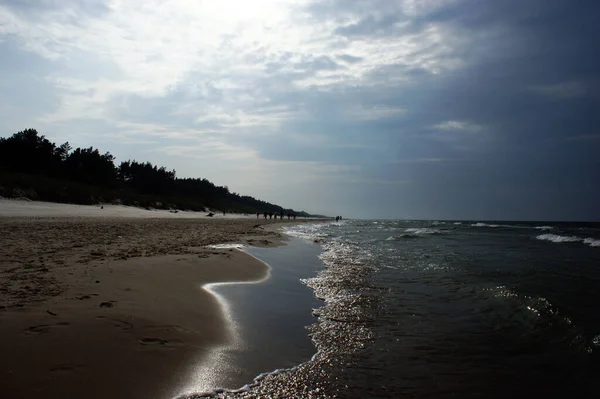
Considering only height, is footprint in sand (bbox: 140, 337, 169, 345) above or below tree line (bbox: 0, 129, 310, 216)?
below

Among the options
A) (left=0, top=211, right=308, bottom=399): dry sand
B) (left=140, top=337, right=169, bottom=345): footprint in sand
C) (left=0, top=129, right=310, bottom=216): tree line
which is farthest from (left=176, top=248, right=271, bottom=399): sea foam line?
(left=0, top=129, right=310, bottom=216): tree line

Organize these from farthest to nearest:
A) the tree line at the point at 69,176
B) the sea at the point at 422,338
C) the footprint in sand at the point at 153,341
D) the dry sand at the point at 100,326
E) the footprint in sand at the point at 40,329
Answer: the tree line at the point at 69,176
the footprint in sand at the point at 153,341
the footprint in sand at the point at 40,329
the sea at the point at 422,338
the dry sand at the point at 100,326

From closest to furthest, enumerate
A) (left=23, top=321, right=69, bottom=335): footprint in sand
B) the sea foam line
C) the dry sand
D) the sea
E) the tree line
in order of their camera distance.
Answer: the dry sand, the sea foam line, the sea, (left=23, top=321, right=69, bottom=335): footprint in sand, the tree line

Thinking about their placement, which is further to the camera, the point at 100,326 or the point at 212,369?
the point at 100,326

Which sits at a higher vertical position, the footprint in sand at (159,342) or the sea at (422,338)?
the footprint in sand at (159,342)

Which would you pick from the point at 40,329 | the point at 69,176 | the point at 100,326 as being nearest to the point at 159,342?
the point at 100,326

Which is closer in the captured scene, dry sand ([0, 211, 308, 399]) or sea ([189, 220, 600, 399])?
dry sand ([0, 211, 308, 399])

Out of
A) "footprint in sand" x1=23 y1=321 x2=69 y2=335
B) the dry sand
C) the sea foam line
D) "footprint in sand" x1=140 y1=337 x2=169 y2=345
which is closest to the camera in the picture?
the dry sand

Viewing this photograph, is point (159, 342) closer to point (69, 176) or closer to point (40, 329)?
point (40, 329)

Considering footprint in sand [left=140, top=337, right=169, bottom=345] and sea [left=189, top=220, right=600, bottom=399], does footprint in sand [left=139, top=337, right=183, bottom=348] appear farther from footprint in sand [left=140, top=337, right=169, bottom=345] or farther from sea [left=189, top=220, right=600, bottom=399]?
sea [left=189, top=220, right=600, bottom=399]

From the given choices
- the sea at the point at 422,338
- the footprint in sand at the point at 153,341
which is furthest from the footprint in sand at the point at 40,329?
the sea at the point at 422,338

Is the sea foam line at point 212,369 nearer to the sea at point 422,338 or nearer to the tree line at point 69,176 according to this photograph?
the sea at point 422,338

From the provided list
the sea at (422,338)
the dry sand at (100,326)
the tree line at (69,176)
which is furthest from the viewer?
the tree line at (69,176)

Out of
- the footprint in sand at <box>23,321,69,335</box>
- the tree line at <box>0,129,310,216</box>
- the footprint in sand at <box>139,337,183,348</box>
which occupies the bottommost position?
the footprint in sand at <box>139,337,183,348</box>
